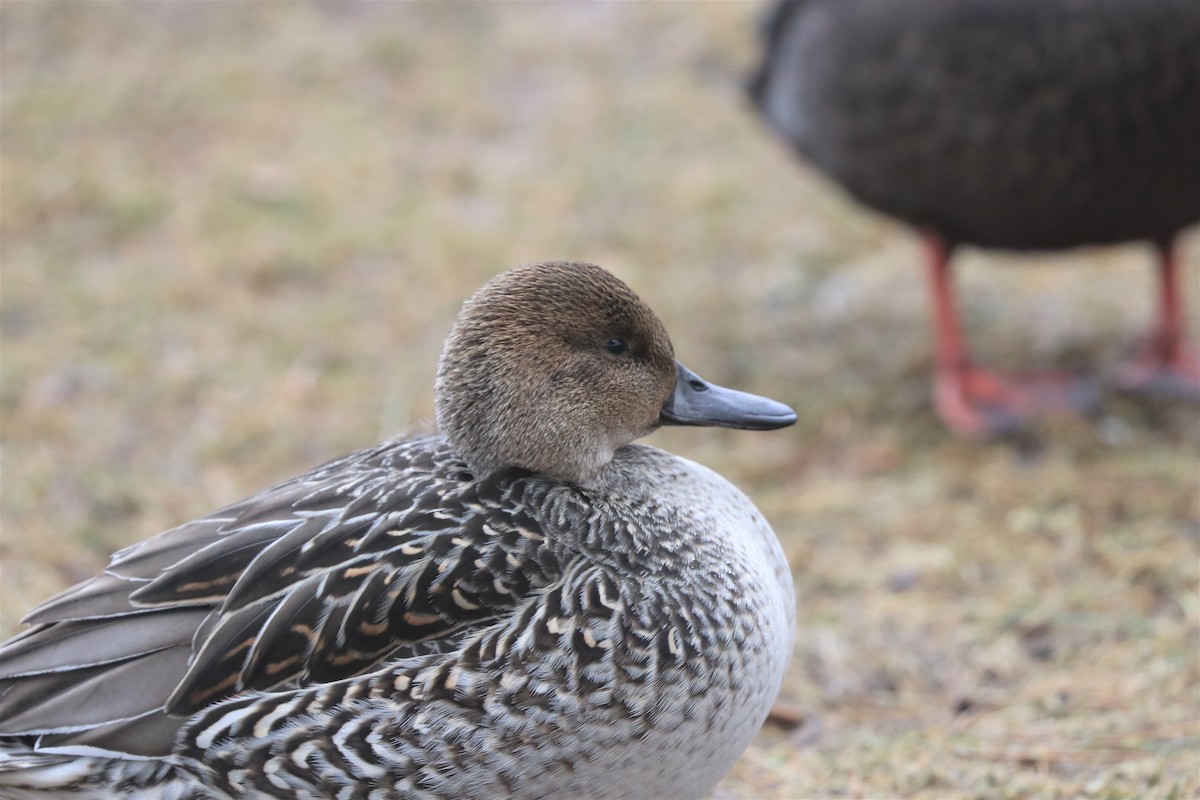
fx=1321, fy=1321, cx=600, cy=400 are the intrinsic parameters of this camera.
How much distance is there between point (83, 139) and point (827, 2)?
3484 millimetres

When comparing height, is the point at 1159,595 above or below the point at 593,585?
below

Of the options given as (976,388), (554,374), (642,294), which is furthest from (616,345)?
(642,294)

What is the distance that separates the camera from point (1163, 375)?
4922 mm

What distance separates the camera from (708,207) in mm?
6297

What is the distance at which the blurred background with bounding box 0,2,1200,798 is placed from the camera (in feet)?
11.2

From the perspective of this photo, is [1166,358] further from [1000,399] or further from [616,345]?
[616,345]

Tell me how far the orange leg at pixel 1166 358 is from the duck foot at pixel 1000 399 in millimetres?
168

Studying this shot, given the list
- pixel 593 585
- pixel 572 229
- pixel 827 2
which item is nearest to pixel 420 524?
pixel 593 585

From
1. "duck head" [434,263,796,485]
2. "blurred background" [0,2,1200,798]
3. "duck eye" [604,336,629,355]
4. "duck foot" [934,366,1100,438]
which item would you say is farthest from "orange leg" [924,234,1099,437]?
"duck eye" [604,336,629,355]

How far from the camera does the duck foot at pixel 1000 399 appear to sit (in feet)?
15.7

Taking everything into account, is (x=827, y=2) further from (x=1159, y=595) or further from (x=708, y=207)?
(x=1159, y=595)

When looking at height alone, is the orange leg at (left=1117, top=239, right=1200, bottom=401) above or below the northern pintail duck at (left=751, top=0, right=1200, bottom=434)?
below

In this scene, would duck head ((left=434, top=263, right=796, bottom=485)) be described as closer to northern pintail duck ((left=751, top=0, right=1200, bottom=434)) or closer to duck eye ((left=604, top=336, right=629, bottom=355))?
duck eye ((left=604, top=336, right=629, bottom=355))

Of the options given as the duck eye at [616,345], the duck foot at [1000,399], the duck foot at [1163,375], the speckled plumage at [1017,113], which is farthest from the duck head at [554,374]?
the duck foot at [1163,375]
